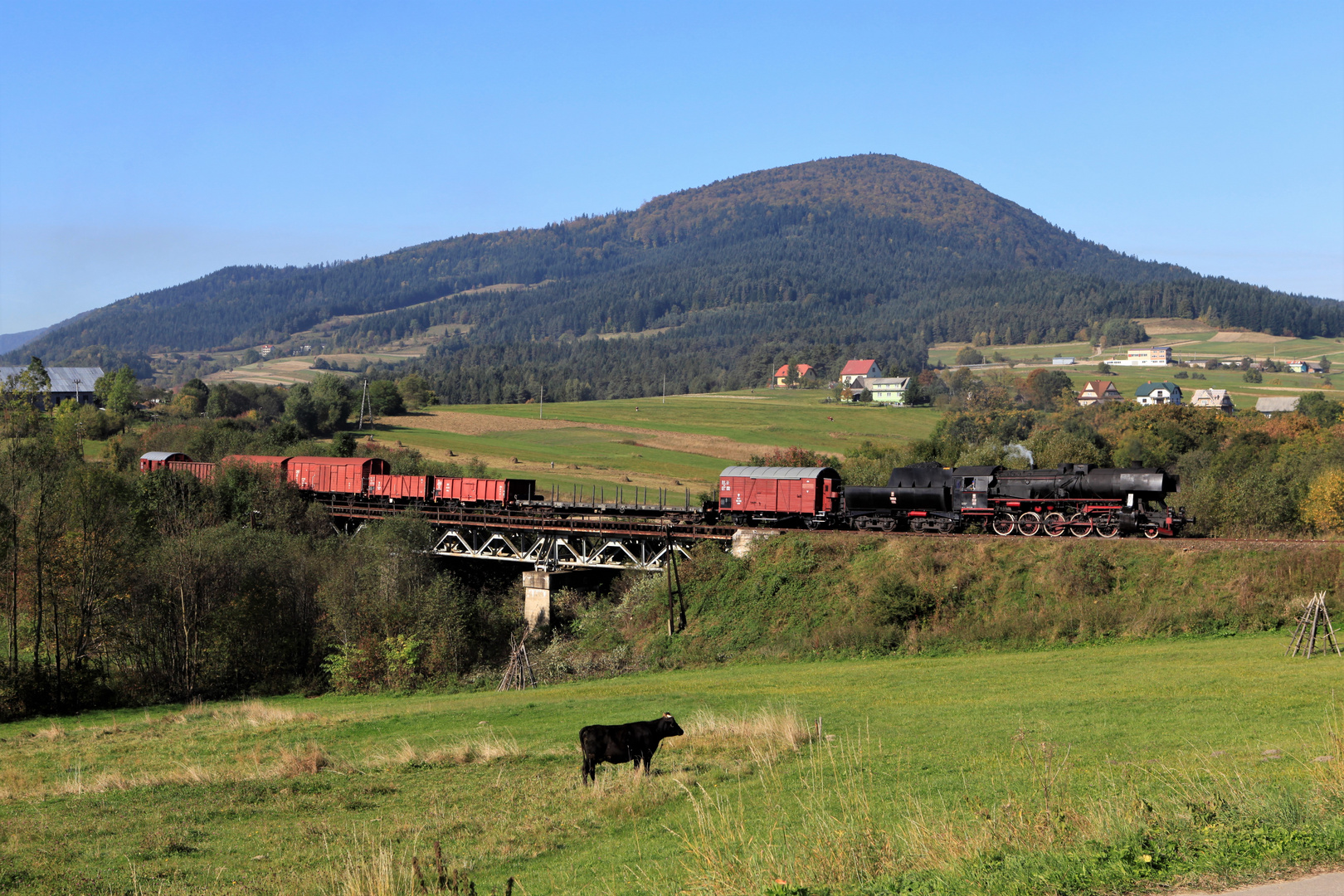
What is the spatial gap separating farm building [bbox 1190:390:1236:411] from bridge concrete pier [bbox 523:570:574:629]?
13448 cm

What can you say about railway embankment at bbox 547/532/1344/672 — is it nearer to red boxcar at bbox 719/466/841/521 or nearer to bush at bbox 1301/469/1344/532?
red boxcar at bbox 719/466/841/521

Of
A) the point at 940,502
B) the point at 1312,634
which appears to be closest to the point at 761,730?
the point at 1312,634

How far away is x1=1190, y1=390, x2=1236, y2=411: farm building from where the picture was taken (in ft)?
514

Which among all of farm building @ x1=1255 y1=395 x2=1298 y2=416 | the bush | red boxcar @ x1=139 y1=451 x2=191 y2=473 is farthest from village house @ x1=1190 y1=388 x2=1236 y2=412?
red boxcar @ x1=139 y1=451 x2=191 y2=473

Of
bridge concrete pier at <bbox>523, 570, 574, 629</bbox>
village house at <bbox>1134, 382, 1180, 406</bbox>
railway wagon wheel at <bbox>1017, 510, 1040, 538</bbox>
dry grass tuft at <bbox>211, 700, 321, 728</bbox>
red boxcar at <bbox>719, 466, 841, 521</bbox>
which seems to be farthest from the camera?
village house at <bbox>1134, 382, 1180, 406</bbox>

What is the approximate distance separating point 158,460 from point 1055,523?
7609 cm

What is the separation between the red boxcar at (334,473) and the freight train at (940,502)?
11.0 meters

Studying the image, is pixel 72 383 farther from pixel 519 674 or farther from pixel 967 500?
pixel 967 500

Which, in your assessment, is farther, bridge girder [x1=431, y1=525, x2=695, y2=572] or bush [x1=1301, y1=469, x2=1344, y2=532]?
bush [x1=1301, y1=469, x2=1344, y2=532]

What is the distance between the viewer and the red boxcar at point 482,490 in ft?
229

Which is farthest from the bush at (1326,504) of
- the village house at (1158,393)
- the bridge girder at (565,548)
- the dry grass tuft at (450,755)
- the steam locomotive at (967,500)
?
the village house at (1158,393)

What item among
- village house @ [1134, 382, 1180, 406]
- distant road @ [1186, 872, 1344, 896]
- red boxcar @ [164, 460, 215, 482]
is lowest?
red boxcar @ [164, 460, 215, 482]

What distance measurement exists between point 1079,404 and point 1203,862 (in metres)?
166

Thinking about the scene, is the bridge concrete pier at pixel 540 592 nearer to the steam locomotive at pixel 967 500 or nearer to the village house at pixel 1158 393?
the steam locomotive at pixel 967 500
